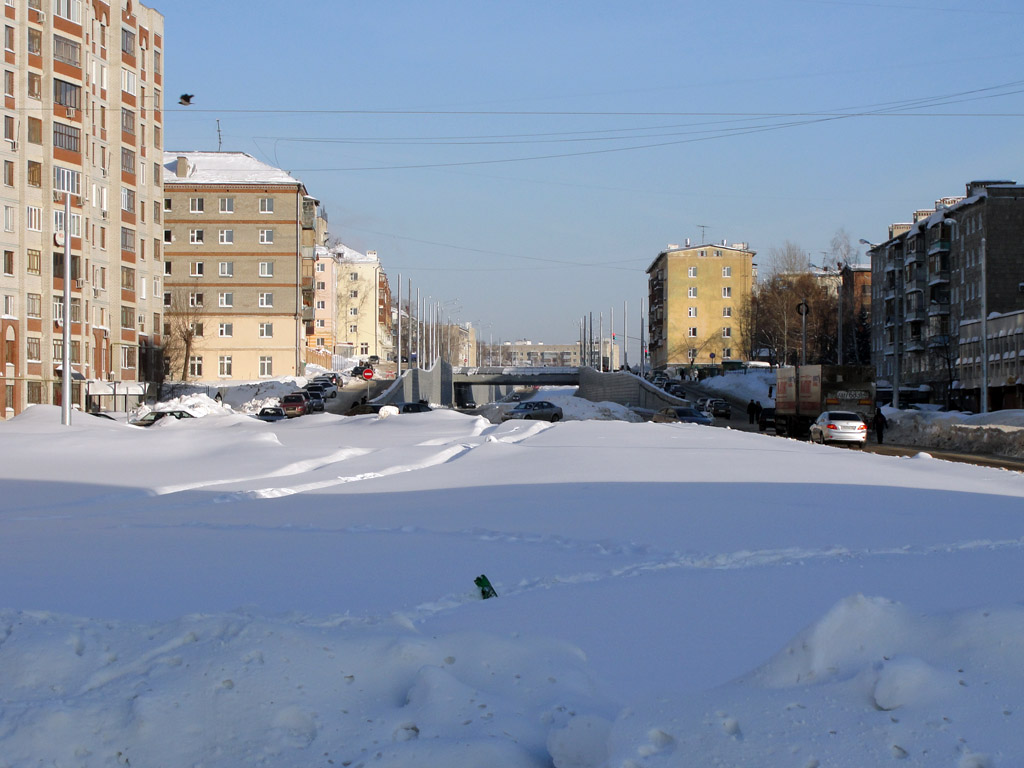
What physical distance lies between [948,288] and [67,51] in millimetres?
75306

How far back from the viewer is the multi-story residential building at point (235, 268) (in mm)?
90938

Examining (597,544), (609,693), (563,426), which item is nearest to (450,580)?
(597,544)

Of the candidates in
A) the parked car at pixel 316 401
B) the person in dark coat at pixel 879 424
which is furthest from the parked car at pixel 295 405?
the person in dark coat at pixel 879 424

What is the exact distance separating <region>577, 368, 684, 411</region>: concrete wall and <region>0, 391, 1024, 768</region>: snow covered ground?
59317 mm

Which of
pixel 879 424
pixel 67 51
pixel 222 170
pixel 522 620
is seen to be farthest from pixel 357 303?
pixel 522 620

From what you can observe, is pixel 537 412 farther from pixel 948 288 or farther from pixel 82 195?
pixel 948 288

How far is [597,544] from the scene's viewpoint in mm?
11922

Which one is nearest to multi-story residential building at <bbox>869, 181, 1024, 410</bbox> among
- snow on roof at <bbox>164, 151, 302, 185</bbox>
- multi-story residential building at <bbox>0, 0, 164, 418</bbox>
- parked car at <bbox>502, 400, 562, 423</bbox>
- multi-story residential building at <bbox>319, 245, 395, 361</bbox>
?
parked car at <bbox>502, 400, 562, 423</bbox>

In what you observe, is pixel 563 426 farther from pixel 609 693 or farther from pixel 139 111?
pixel 139 111

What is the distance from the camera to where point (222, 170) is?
310 ft

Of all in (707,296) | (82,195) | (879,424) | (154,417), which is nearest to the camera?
(879,424)

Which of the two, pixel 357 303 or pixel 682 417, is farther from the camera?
pixel 357 303

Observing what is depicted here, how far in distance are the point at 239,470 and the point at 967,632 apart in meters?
20.1

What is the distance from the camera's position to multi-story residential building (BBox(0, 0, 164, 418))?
55781mm
